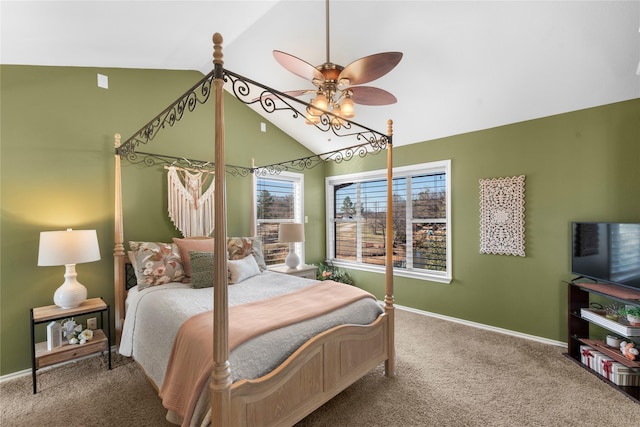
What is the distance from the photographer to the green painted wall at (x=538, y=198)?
9.19ft

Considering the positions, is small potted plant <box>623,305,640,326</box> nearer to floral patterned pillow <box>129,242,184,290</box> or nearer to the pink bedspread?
the pink bedspread

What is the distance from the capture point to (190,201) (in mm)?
3566

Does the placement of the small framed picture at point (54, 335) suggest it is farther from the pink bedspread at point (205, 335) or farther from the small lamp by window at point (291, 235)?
the small lamp by window at point (291, 235)

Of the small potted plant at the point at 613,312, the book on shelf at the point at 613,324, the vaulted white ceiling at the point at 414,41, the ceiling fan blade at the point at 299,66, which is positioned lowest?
the book on shelf at the point at 613,324

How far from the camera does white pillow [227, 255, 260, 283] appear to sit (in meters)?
2.99

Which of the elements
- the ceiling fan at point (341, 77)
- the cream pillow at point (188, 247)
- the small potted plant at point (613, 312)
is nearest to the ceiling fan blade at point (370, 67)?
the ceiling fan at point (341, 77)

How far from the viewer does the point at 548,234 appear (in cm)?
318

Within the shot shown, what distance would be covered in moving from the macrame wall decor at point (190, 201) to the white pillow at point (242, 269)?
30.0 inches

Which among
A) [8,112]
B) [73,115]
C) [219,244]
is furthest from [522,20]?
[8,112]

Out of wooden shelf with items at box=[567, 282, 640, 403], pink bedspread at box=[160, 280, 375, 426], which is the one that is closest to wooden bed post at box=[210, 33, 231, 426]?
pink bedspread at box=[160, 280, 375, 426]

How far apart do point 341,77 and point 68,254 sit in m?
2.60

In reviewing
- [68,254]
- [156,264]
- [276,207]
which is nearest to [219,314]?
[156,264]

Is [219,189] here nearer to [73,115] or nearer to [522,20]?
[73,115]

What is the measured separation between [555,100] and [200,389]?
12.7 ft
